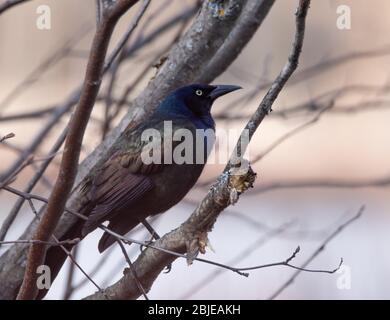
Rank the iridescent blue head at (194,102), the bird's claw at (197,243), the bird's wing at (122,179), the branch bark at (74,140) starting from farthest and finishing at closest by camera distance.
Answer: the iridescent blue head at (194,102)
the bird's wing at (122,179)
the bird's claw at (197,243)
the branch bark at (74,140)

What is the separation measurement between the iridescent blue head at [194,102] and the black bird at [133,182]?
0.02 m

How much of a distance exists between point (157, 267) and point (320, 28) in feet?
13.3

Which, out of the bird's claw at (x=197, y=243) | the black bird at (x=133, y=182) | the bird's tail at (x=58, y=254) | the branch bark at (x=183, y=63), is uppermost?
the branch bark at (x=183, y=63)

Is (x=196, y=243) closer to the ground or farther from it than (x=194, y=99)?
closer to the ground

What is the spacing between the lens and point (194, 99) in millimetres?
4871

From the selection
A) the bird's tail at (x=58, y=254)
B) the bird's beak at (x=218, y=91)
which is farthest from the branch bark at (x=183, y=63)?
the bird's beak at (x=218, y=91)

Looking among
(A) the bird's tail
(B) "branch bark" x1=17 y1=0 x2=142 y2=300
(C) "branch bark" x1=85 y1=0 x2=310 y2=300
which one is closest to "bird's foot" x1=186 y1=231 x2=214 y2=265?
(C) "branch bark" x1=85 y1=0 x2=310 y2=300

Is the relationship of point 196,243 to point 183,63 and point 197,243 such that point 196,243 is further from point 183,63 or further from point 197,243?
point 183,63

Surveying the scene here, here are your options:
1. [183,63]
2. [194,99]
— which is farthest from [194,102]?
[183,63]

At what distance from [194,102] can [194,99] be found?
0.06 feet

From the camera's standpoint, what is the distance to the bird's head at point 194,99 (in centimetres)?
475

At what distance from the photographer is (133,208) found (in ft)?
14.7

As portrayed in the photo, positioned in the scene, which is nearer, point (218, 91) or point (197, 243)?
point (197, 243)

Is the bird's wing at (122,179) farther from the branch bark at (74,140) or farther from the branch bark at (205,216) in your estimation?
the branch bark at (74,140)
